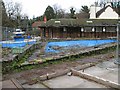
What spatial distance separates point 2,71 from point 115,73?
4.29 meters

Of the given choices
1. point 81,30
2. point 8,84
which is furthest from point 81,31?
point 8,84

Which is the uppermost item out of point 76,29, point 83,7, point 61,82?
point 83,7

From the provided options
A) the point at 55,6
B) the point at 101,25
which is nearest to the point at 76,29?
the point at 101,25

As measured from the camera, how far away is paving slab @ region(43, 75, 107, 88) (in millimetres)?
5188

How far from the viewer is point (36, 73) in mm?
6762

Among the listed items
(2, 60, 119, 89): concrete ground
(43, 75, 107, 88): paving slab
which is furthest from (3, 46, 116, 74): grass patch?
(43, 75, 107, 88): paving slab

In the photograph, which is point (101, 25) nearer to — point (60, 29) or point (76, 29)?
point (76, 29)

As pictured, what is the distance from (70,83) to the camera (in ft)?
18.0

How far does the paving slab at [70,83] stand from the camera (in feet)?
17.0

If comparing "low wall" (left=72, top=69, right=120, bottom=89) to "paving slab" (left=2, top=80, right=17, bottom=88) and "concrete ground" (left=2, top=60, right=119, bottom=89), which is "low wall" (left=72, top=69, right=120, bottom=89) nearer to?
"concrete ground" (left=2, top=60, right=119, bottom=89)

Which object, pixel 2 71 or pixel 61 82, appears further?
pixel 2 71

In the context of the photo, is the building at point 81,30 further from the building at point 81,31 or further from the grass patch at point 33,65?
the grass patch at point 33,65

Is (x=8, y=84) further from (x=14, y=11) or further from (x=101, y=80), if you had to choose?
(x=14, y=11)

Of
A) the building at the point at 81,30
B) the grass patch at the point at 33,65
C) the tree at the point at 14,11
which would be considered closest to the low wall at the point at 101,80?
the grass patch at the point at 33,65
